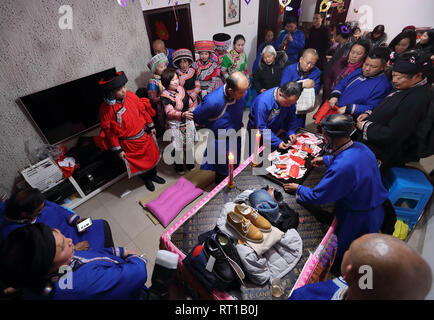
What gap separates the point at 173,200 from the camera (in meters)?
3.15

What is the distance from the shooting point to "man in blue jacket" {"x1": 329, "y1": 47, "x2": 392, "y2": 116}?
284 centimetres

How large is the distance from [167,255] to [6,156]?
122 inches

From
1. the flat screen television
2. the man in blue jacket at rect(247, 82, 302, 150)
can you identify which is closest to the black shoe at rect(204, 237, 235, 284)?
the man in blue jacket at rect(247, 82, 302, 150)

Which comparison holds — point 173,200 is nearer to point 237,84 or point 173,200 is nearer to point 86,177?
point 86,177

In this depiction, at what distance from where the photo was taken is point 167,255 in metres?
1.22

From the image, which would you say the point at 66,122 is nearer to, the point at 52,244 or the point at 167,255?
the point at 52,244

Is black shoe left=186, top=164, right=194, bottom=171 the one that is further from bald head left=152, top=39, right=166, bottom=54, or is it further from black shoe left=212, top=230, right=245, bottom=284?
black shoe left=212, top=230, right=245, bottom=284

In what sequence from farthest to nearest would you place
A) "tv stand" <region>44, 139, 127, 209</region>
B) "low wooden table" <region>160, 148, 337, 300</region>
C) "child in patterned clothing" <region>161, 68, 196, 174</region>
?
"tv stand" <region>44, 139, 127, 209</region> < "child in patterned clothing" <region>161, 68, 196, 174</region> < "low wooden table" <region>160, 148, 337, 300</region>

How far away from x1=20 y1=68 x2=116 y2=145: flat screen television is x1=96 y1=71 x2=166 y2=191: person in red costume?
1.81 ft

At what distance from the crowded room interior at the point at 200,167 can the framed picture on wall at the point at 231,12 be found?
0.05 m

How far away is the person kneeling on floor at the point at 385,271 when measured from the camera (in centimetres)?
87

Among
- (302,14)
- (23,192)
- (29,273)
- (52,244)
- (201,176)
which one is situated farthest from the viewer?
(302,14)

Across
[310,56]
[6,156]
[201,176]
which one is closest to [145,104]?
[201,176]
